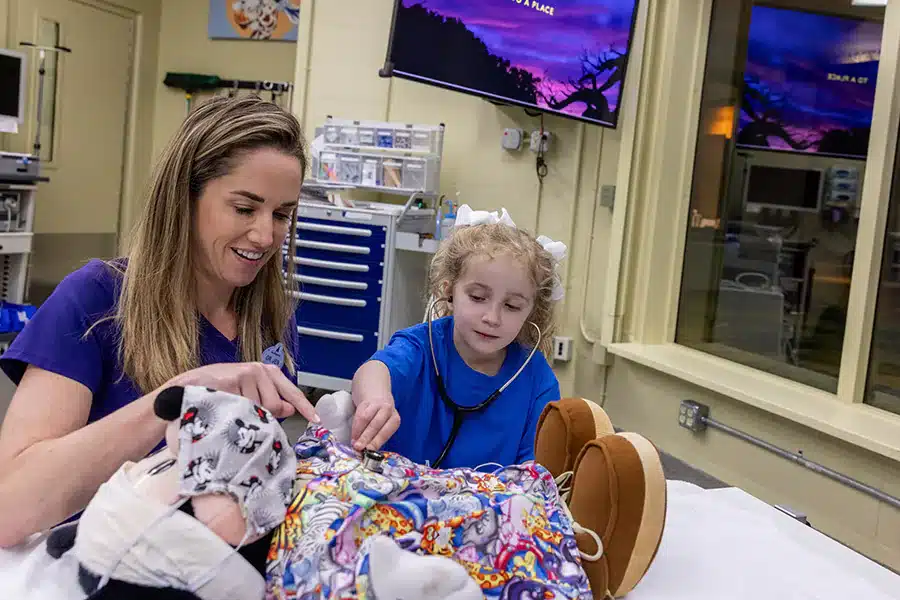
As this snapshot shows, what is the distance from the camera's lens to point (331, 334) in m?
3.67

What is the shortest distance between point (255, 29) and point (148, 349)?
479 cm

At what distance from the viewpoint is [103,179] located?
5.64 metres

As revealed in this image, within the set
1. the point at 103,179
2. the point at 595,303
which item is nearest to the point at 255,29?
the point at 103,179

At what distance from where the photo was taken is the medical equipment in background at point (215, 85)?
5.07m

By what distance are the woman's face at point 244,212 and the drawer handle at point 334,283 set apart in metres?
2.45

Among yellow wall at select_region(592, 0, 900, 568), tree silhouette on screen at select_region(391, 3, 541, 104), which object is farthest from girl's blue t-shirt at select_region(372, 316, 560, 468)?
tree silhouette on screen at select_region(391, 3, 541, 104)

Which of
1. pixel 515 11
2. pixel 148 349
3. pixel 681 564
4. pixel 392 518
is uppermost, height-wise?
pixel 515 11

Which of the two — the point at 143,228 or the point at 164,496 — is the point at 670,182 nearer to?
the point at 143,228

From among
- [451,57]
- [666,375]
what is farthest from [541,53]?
[666,375]

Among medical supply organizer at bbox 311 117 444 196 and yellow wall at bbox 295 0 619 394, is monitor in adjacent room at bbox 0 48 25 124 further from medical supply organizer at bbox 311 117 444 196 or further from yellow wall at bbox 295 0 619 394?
medical supply organizer at bbox 311 117 444 196

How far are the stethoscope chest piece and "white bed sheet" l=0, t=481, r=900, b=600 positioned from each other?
0.33 metres

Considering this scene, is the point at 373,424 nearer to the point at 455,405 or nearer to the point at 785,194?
the point at 455,405

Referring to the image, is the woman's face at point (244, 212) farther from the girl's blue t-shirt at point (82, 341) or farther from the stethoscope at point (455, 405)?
the stethoscope at point (455, 405)

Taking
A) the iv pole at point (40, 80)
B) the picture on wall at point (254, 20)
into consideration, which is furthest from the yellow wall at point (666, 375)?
the iv pole at point (40, 80)
